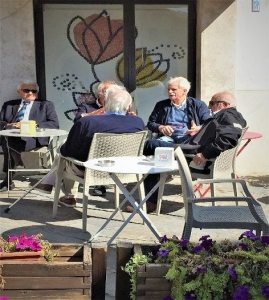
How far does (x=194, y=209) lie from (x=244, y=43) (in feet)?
13.6

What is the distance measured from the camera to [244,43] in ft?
24.7

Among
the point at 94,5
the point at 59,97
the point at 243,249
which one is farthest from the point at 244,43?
the point at 243,249

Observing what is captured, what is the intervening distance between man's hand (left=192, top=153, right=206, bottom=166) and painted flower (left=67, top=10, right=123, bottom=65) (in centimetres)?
306

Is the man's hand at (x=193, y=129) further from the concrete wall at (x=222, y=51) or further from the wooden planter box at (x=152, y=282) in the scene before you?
the wooden planter box at (x=152, y=282)

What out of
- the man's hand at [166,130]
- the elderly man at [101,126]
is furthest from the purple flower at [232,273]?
the man's hand at [166,130]

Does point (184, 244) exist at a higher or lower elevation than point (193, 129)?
lower

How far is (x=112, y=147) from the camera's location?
4.97 meters

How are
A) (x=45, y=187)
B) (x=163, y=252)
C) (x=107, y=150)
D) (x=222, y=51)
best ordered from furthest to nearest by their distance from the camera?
1. (x=222, y=51)
2. (x=45, y=187)
3. (x=107, y=150)
4. (x=163, y=252)

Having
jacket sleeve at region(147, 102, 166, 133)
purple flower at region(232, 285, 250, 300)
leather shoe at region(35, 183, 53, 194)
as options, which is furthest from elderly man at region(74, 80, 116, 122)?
purple flower at region(232, 285, 250, 300)

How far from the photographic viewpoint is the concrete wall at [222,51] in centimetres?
738

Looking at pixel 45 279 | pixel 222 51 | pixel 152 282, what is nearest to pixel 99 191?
pixel 222 51

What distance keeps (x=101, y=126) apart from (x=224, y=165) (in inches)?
49.9

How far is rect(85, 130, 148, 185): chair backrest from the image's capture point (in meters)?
4.91

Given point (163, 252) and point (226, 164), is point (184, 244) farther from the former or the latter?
point (226, 164)
